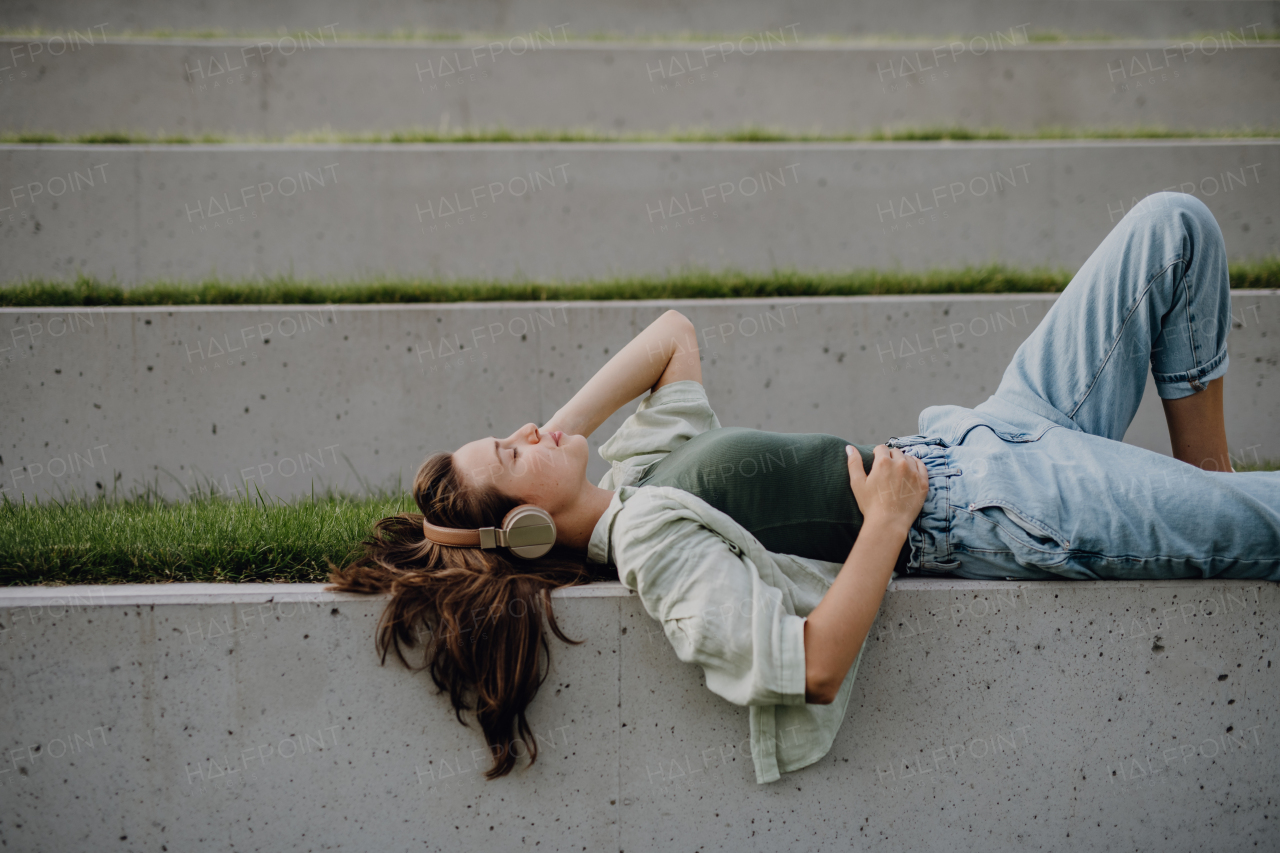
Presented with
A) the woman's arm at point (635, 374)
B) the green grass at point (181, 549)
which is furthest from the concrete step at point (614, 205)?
the green grass at point (181, 549)

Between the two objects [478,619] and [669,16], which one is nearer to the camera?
[478,619]

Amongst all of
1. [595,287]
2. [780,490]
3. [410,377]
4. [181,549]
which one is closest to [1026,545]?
[780,490]

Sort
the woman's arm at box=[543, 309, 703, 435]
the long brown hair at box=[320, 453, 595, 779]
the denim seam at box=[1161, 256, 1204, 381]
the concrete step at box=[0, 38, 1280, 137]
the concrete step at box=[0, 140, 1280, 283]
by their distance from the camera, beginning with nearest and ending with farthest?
the long brown hair at box=[320, 453, 595, 779] < the denim seam at box=[1161, 256, 1204, 381] < the woman's arm at box=[543, 309, 703, 435] < the concrete step at box=[0, 140, 1280, 283] < the concrete step at box=[0, 38, 1280, 137]

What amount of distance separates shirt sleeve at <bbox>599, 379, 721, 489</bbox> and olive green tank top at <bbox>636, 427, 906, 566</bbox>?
0.22 m

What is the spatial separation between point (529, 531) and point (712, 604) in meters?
0.47

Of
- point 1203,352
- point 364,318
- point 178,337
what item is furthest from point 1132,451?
point 178,337

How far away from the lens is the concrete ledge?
164cm

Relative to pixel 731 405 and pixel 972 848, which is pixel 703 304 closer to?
pixel 731 405

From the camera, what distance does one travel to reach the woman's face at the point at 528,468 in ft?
5.78

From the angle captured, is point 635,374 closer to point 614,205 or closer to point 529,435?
point 529,435

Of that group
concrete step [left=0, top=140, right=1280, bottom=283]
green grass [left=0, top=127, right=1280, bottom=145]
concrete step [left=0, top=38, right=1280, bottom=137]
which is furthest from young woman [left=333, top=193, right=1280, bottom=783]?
concrete step [left=0, top=38, right=1280, bottom=137]

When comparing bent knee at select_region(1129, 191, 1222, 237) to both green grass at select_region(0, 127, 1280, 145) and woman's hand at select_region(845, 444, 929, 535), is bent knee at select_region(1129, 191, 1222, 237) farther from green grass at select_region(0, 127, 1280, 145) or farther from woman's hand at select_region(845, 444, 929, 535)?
green grass at select_region(0, 127, 1280, 145)

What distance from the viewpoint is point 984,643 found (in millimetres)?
1729

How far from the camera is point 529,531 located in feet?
5.62
